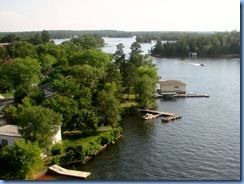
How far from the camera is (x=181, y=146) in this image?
46.5 ft

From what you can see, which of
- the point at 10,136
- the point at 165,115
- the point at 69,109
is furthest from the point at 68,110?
the point at 165,115

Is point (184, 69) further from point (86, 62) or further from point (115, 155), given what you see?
point (115, 155)

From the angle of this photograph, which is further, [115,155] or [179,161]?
[115,155]

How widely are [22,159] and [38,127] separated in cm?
160

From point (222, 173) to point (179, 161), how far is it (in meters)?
1.67

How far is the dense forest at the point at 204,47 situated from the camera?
45000 millimetres

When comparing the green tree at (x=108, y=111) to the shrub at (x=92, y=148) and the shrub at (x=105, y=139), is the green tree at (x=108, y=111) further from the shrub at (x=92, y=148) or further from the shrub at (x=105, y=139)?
the shrub at (x=92, y=148)

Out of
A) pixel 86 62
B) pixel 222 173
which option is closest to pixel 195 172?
pixel 222 173

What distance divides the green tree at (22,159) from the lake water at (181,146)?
2149mm

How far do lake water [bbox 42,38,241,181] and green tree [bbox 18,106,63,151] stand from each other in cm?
169

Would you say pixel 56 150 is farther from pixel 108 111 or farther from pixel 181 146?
pixel 181 146

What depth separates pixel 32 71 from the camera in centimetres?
2383

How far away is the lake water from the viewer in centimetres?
1191

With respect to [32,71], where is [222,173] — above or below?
below
